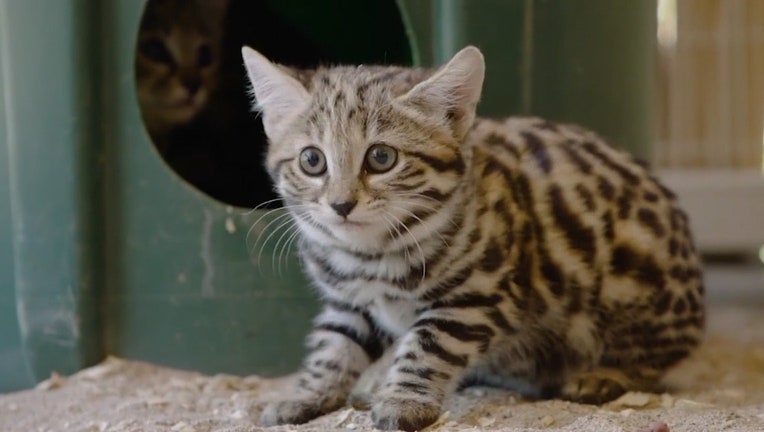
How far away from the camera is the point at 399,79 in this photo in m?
1.82

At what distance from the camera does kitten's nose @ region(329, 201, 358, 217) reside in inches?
65.4

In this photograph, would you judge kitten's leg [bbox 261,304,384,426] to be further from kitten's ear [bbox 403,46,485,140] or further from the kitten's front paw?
kitten's ear [bbox 403,46,485,140]

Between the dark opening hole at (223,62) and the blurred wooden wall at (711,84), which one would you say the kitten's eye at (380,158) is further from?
the blurred wooden wall at (711,84)

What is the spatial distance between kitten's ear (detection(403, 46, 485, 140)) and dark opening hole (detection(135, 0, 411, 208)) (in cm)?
98

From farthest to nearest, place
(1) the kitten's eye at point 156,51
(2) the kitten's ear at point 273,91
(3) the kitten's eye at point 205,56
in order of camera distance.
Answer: (3) the kitten's eye at point 205,56
(1) the kitten's eye at point 156,51
(2) the kitten's ear at point 273,91

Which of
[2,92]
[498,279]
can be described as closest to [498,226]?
[498,279]

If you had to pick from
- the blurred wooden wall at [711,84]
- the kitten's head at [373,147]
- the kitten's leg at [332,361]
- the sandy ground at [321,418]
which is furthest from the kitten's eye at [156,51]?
the blurred wooden wall at [711,84]

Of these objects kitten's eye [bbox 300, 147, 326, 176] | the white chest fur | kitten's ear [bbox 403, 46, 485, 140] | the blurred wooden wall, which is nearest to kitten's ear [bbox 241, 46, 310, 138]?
kitten's eye [bbox 300, 147, 326, 176]

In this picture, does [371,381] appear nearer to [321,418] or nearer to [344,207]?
[321,418]

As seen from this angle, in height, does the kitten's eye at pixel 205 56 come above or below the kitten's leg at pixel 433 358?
above

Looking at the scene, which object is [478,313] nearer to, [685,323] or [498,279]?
[498,279]

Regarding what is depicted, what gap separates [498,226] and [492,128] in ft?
0.98

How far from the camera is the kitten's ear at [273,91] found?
182 centimetres

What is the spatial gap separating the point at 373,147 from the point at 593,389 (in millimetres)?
713
